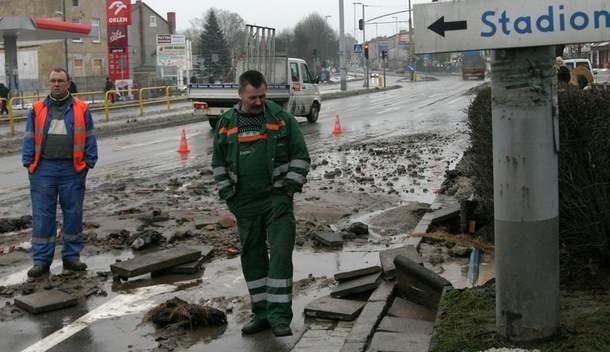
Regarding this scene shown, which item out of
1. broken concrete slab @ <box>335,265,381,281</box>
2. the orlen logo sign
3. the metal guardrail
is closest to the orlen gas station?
the metal guardrail

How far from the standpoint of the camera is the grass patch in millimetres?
3848

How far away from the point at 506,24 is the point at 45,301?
4.20 m

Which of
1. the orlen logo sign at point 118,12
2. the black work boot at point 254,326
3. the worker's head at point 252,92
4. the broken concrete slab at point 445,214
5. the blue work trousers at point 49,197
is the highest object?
the orlen logo sign at point 118,12

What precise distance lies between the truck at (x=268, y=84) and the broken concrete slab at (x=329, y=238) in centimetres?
1546

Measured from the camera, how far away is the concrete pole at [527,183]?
145 inches

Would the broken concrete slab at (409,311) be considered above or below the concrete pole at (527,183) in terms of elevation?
below

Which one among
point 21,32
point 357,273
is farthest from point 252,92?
point 21,32

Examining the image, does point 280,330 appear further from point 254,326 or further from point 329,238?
point 329,238

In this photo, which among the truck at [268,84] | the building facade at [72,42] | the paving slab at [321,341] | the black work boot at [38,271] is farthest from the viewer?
the building facade at [72,42]

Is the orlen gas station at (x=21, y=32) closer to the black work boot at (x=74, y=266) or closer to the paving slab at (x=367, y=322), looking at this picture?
the black work boot at (x=74, y=266)

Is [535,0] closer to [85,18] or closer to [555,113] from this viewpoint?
[555,113]

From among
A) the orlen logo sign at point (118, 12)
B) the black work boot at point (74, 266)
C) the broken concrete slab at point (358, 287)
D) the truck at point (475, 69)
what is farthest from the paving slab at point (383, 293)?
the truck at point (475, 69)

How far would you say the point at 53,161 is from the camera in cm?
712

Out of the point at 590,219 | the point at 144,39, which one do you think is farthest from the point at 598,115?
the point at 144,39
